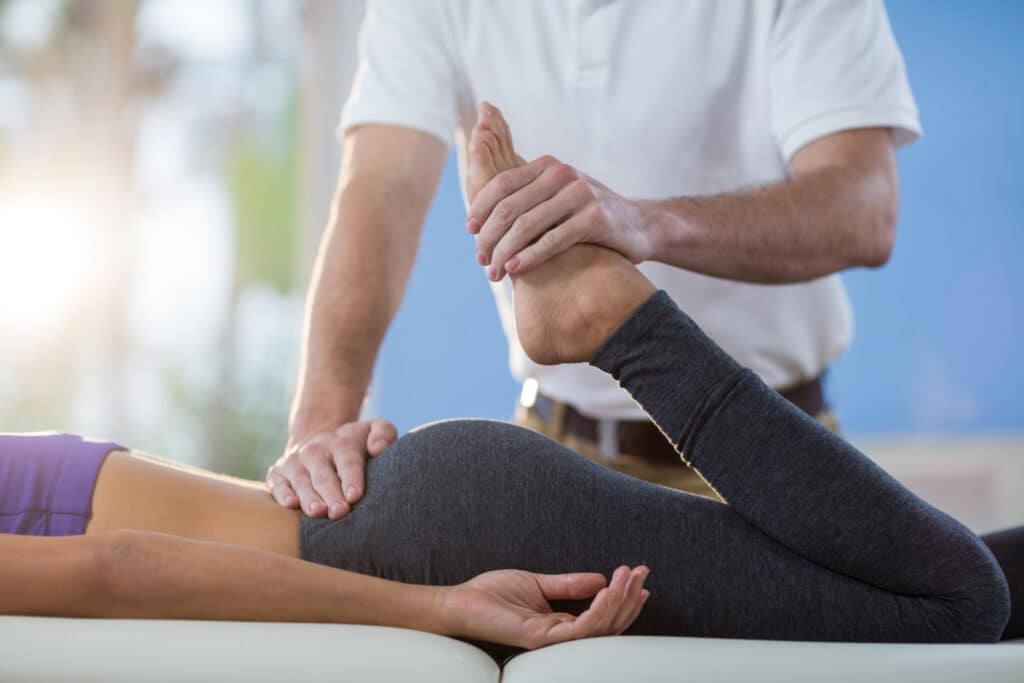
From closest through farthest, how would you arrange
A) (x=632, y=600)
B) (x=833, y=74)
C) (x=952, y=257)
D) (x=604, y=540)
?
1. (x=632, y=600)
2. (x=604, y=540)
3. (x=833, y=74)
4. (x=952, y=257)

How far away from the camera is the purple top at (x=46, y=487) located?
112cm

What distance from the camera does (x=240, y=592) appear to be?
1.00 m

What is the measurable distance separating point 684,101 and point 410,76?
0.46 metres

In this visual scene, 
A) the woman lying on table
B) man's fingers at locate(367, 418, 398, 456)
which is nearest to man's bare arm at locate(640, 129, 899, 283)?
the woman lying on table

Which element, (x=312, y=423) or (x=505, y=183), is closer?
(x=505, y=183)

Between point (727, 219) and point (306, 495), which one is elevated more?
point (727, 219)

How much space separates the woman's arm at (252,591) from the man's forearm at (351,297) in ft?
1.61

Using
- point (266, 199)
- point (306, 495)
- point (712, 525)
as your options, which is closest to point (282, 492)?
point (306, 495)

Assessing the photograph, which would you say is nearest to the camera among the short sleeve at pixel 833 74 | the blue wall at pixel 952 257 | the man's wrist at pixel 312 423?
the man's wrist at pixel 312 423

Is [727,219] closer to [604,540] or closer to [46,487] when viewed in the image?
[604,540]

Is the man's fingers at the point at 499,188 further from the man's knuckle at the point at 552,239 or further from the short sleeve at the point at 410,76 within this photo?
the short sleeve at the point at 410,76

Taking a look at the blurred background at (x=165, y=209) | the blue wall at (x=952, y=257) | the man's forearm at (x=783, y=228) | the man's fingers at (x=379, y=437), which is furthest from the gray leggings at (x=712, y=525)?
the blurred background at (x=165, y=209)

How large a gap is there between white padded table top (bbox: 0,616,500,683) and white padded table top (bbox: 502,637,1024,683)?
0.08 m

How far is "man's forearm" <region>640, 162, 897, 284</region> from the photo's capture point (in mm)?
1330
